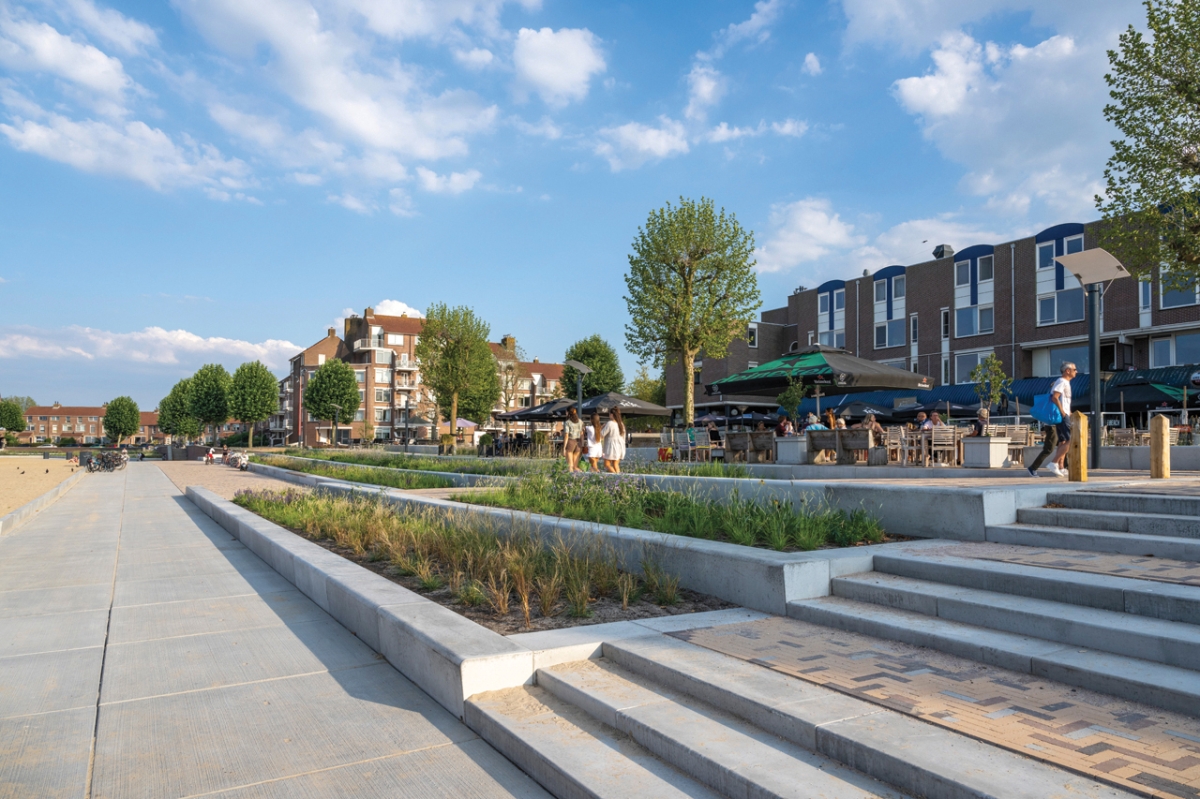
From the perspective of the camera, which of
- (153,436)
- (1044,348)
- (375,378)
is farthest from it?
(153,436)

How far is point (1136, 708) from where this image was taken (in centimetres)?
296

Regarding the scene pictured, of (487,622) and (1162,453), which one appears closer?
(487,622)

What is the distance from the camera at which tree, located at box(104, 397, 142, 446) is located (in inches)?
4446

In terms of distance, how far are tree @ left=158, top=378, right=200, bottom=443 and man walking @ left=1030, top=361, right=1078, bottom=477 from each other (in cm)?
9637

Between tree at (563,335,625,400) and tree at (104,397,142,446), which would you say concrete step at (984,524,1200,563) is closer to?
tree at (563,335,625,400)

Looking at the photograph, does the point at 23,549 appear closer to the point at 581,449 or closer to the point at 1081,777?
the point at 581,449

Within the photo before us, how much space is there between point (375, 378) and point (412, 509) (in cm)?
8178

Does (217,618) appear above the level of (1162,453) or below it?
below

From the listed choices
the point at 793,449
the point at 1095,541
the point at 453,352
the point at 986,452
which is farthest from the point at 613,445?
the point at 453,352

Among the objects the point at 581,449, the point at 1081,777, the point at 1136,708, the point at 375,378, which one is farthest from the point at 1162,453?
the point at 375,378

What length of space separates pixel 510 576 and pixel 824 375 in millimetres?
10182

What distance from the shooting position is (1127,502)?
18.7ft

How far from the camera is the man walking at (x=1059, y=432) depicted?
888 cm

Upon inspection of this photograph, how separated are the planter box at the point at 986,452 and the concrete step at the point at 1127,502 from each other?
5644mm
